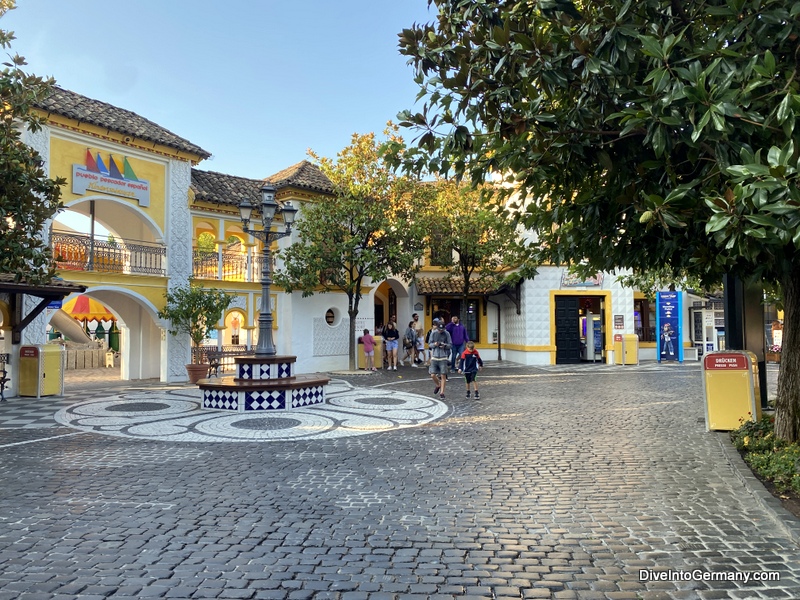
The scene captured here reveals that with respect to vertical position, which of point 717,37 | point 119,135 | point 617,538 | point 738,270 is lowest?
point 617,538

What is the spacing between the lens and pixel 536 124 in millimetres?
5062

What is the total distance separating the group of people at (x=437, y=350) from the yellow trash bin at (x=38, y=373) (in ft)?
31.7

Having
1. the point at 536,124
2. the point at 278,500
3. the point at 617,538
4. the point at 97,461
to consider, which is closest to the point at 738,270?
the point at 536,124

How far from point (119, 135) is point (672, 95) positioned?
1688 centimetres

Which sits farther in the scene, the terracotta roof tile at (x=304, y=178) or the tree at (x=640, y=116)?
the terracotta roof tile at (x=304, y=178)

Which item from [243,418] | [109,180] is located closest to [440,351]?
[243,418]

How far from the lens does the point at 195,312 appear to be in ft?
55.7

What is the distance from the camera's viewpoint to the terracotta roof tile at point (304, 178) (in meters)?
20.7

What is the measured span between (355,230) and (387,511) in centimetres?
1536

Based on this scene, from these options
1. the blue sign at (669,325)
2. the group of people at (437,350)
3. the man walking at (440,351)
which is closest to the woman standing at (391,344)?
the group of people at (437,350)

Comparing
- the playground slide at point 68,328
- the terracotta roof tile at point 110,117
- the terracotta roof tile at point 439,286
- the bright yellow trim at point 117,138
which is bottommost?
the playground slide at point 68,328

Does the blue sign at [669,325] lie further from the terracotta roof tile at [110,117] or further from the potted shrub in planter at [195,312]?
the terracotta roof tile at [110,117]

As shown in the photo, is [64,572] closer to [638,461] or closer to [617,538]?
[617,538]

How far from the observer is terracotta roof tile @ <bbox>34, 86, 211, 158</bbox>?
609 inches
